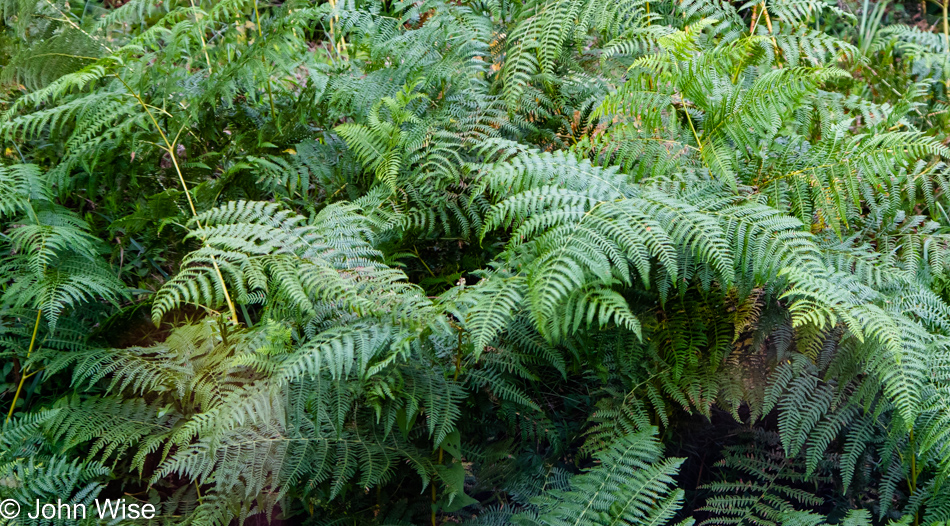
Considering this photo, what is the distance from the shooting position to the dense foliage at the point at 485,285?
182 cm

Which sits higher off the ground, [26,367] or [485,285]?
[485,285]

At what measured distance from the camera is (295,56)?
8.54 ft

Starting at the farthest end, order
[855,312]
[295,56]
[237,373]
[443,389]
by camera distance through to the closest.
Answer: [295,56] → [237,373] → [443,389] → [855,312]

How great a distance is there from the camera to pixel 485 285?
6.02ft

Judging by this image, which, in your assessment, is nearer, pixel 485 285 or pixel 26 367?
pixel 485 285

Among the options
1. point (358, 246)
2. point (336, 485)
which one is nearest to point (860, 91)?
point (358, 246)

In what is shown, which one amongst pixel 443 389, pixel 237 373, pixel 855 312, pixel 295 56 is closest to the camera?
pixel 855 312

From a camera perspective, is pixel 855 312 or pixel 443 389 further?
pixel 443 389

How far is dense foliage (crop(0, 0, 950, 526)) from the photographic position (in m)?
1.82

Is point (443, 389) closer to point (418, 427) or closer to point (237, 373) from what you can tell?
point (418, 427)

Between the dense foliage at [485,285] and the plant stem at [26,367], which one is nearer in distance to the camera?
the dense foliage at [485,285]

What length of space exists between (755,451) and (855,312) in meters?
0.68

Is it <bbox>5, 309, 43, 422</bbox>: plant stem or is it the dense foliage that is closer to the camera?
the dense foliage

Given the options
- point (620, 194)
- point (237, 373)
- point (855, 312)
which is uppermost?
point (620, 194)
